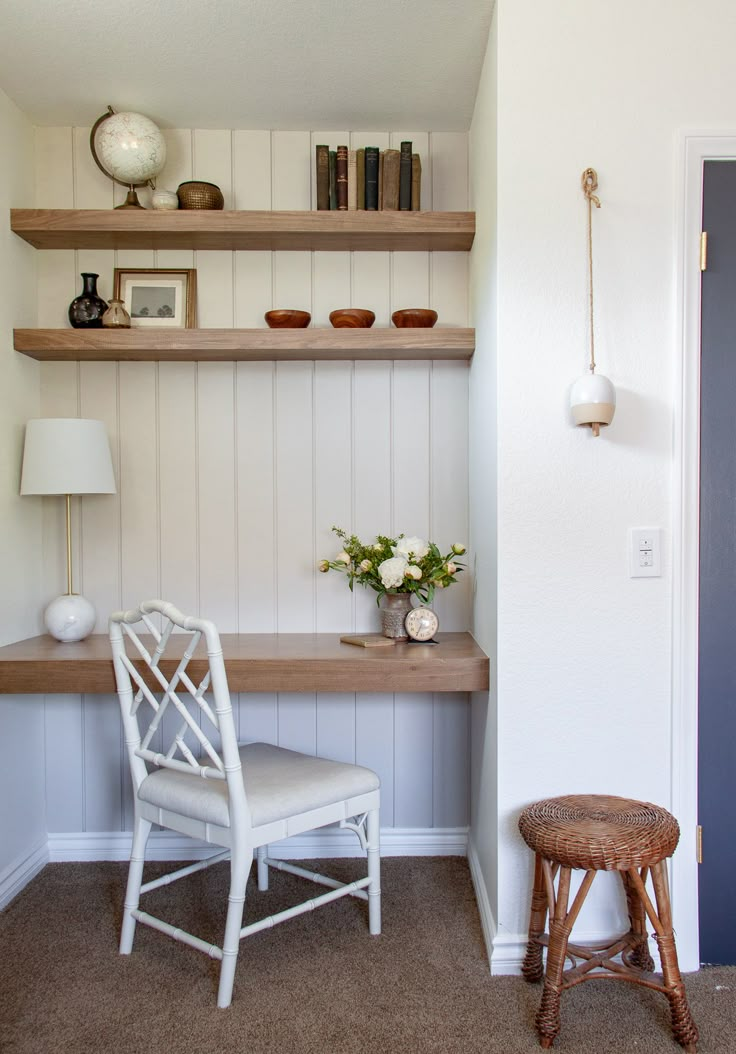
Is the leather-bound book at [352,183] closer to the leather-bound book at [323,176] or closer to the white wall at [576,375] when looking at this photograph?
the leather-bound book at [323,176]

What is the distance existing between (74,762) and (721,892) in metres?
2.05

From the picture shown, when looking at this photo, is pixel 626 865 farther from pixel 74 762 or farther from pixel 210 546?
pixel 74 762

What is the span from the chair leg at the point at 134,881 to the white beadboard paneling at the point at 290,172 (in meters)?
2.01

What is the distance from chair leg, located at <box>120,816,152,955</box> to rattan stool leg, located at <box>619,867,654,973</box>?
4.05ft

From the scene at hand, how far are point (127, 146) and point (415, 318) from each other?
1.06m

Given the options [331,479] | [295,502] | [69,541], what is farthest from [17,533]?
[331,479]

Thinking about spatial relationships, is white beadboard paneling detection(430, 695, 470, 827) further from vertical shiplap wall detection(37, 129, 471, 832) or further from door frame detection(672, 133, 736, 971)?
door frame detection(672, 133, 736, 971)

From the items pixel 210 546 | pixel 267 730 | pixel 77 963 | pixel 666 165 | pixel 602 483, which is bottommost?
pixel 77 963

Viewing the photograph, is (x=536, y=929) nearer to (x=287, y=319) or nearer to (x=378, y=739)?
(x=378, y=739)

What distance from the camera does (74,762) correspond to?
2.76 m

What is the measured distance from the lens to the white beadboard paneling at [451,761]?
109 inches

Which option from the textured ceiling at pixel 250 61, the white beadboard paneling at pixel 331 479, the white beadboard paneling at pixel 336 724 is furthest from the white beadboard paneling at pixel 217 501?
the textured ceiling at pixel 250 61

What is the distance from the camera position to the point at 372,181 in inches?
101

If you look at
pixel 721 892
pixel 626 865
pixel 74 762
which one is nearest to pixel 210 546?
pixel 74 762
